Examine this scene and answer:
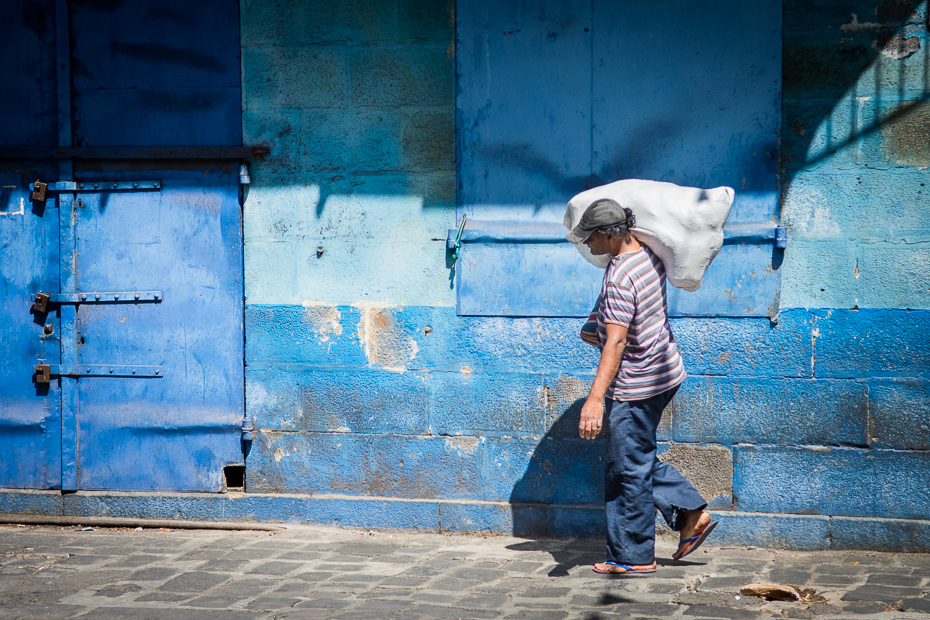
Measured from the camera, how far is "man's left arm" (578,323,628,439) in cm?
410

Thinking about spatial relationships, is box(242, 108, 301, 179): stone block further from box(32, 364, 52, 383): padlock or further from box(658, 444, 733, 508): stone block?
box(658, 444, 733, 508): stone block

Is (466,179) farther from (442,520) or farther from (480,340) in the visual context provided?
(442,520)

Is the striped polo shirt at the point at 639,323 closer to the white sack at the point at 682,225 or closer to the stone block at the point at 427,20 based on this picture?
the white sack at the point at 682,225

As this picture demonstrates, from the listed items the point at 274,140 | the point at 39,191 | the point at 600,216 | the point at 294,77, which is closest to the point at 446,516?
the point at 600,216

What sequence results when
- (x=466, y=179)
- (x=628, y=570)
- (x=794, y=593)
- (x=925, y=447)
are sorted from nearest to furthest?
(x=794, y=593) < (x=628, y=570) < (x=925, y=447) < (x=466, y=179)

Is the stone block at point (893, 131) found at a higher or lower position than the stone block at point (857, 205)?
higher

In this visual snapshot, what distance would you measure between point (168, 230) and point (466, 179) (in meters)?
1.93

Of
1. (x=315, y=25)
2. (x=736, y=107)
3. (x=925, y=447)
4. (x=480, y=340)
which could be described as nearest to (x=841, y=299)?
(x=925, y=447)

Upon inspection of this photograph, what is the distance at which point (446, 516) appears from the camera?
5.17 meters

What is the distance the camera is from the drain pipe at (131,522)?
17.4ft

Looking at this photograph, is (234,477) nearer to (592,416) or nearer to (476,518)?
(476,518)

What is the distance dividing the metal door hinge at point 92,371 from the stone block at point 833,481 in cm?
362

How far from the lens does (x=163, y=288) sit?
17.9ft

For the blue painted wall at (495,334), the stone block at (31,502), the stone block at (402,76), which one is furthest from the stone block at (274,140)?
the stone block at (31,502)
